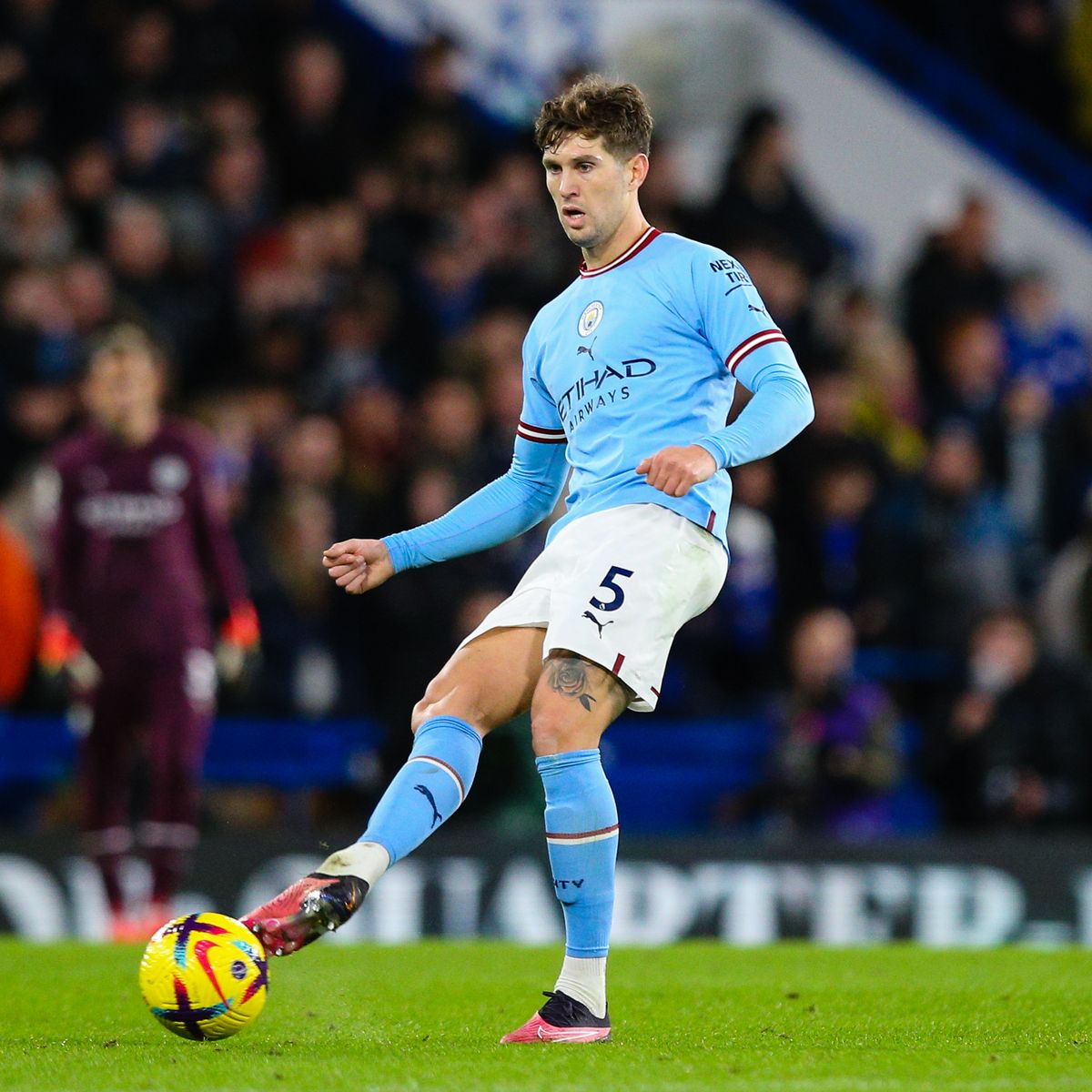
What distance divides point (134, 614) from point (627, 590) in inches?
167

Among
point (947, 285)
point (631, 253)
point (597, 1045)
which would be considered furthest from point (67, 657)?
point (947, 285)

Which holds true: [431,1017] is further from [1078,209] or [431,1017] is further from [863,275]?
[1078,209]

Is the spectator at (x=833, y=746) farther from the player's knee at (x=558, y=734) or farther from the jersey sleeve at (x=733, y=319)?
the player's knee at (x=558, y=734)

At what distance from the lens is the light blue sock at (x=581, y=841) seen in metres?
4.60

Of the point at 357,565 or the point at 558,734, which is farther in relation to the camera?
the point at 357,565

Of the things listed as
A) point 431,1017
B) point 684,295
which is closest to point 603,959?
point 431,1017

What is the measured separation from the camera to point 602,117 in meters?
4.83

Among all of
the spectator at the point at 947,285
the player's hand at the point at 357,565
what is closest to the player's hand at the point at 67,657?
the player's hand at the point at 357,565

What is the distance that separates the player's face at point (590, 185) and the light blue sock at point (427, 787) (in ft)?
4.09

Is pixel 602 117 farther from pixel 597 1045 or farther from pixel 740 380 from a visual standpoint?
pixel 597 1045

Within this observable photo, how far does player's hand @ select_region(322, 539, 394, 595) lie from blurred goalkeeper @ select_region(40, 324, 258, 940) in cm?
368

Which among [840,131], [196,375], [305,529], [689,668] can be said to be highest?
[840,131]

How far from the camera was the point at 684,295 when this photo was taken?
190 inches

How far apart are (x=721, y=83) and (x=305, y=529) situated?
624cm
